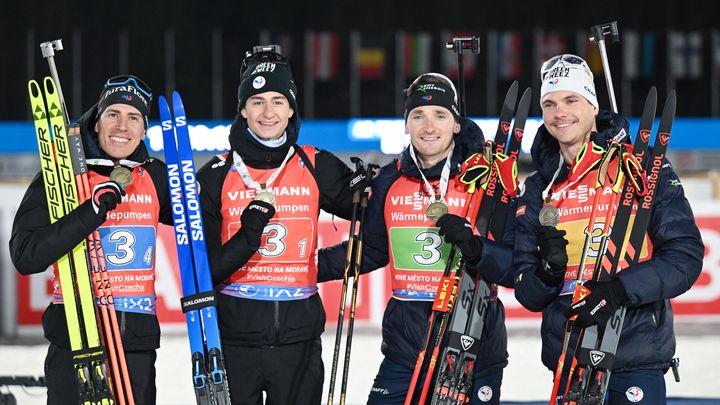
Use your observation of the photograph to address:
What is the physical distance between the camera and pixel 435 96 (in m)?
4.18

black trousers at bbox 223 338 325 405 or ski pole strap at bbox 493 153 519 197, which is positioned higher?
ski pole strap at bbox 493 153 519 197

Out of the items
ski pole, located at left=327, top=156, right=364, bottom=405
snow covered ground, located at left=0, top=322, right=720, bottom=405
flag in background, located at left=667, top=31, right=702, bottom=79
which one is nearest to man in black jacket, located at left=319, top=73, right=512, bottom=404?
ski pole, located at left=327, top=156, right=364, bottom=405

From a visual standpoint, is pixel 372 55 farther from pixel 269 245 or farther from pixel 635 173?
pixel 635 173

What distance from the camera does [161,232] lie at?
28.4 ft

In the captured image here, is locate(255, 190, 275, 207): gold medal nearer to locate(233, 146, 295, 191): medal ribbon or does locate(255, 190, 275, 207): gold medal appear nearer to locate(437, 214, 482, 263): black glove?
locate(233, 146, 295, 191): medal ribbon

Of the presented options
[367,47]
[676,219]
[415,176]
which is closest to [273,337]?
[415,176]

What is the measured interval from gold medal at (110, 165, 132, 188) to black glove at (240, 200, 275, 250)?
44cm

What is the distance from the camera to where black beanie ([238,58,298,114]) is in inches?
165

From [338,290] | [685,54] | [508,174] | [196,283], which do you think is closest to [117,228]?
[196,283]

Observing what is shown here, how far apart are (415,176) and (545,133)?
58 centimetres

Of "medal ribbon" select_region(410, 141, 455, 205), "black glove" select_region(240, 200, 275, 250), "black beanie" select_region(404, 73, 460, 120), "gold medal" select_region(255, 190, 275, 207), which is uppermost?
"black beanie" select_region(404, 73, 460, 120)

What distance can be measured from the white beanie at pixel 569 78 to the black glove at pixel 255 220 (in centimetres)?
108

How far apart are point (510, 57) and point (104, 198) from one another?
18.3 meters

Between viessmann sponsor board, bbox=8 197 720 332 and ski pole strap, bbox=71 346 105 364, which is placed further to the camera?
viessmann sponsor board, bbox=8 197 720 332
